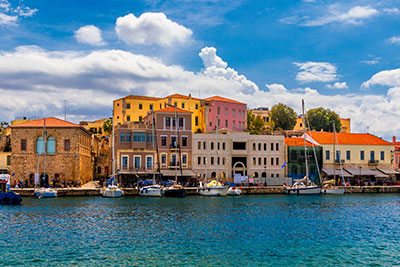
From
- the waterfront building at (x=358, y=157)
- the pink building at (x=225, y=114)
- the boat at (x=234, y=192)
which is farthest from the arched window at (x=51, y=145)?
the waterfront building at (x=358, y=157)

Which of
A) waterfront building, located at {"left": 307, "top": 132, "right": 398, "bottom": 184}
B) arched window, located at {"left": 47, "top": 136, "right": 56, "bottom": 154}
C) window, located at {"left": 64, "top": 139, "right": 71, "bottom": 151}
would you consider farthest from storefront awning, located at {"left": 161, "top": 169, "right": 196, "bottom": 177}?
waterfront building, located at {"left": 307, "top": 132, "right": 398, "bottom": 184}

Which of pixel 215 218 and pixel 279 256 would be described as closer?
pixel 279 256

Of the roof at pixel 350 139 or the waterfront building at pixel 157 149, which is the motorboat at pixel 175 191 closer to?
the waterfront building at pixel 157 149

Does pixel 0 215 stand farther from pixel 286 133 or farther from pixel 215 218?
pixel 286 133

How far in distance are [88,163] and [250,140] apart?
27.2 meters

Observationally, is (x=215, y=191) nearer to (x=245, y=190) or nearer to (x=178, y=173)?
(x=245, y=190)

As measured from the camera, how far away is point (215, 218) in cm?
4006

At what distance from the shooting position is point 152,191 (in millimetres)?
60875

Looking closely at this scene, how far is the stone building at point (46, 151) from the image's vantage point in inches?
2596

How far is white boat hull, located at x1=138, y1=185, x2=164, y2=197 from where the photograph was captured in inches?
2387

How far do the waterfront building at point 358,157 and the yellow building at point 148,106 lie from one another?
22.4 metres

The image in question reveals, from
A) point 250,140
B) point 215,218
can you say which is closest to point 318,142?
point 250,140

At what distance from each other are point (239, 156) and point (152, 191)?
1989cm

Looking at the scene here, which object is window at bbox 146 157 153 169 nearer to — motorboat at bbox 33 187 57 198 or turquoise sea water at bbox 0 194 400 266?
motorboat at bbox 33 187 57 198
